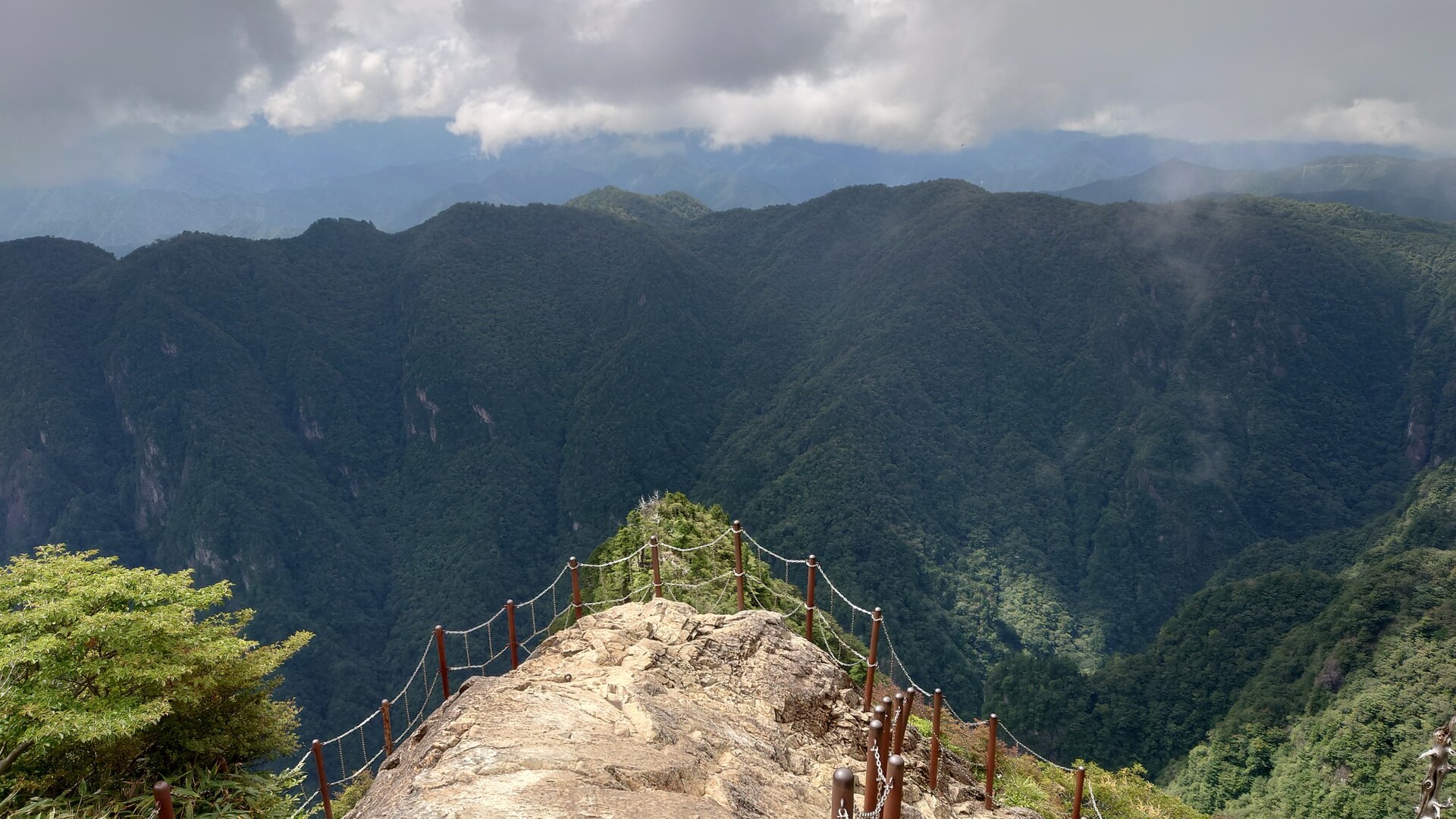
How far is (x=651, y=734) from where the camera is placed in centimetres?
918

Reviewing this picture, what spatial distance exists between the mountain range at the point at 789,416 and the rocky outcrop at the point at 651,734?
5395 centimetres

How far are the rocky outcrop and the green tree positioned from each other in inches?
131

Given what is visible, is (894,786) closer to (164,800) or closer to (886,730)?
(886,730)

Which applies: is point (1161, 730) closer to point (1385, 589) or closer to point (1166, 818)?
point (1385, 589)

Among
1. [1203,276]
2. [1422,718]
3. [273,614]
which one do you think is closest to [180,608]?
[1422,718]

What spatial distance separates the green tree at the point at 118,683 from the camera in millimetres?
9664

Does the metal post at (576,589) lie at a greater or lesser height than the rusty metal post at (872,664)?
greater

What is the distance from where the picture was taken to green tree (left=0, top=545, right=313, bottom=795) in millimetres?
9664

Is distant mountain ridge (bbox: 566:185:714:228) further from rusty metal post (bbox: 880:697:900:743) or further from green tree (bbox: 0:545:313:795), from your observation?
rusty metal post (bbox: 880:697:900:743)

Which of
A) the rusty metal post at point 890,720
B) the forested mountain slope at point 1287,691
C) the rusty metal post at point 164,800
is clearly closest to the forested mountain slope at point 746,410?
the forested mountain slope at point 1287,691

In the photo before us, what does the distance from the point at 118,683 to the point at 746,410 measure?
112912mm

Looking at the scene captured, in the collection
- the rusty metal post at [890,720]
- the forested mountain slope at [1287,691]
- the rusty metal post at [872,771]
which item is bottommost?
the forested mountain slope at [1287,691]

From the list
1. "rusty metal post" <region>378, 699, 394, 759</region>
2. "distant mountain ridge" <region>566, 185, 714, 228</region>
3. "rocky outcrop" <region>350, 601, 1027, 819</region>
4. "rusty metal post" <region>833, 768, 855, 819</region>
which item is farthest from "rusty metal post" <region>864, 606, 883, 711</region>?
"distant mountain ridge" <region>566, 185, 714, 228</region>

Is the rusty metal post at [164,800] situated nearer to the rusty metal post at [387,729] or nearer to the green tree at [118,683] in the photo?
the green tree at [118,683]
